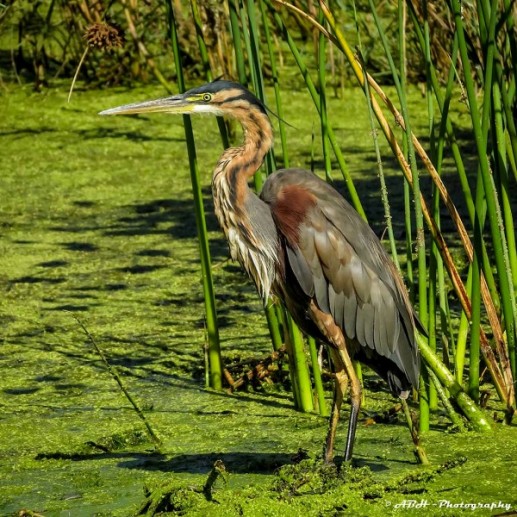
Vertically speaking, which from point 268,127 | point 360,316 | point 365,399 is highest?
point 268,127

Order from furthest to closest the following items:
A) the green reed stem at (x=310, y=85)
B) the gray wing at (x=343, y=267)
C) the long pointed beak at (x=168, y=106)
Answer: the long pointed beak at (x=168, y=106)
the gray wing at (x=343, y=267)
the green reed stem at (x=310, y=85)

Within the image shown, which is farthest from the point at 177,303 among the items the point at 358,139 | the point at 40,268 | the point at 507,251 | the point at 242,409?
the point at 358,139

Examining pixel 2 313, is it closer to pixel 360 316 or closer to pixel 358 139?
pixel 360 316

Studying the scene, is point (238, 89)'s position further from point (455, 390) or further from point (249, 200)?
point (455, 390)

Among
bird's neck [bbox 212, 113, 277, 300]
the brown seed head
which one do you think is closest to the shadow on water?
bird's neck [bbox 212, 113, 277, 300]

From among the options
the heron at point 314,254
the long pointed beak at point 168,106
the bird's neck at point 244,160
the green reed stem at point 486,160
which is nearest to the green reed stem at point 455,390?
the heron at point 314,254

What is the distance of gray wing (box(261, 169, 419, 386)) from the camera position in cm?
289

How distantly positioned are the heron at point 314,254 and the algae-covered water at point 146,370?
0.73 ft

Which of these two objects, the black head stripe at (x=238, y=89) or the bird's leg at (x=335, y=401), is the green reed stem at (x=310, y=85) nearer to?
the black head stripe at (x=238, y=89)

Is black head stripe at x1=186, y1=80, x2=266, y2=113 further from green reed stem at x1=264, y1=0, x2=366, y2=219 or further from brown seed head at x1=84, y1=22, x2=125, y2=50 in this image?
brown seed head at x1=84, y1=22, x2=125, y2=50

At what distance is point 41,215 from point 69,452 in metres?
2.59

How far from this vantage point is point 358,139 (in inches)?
252

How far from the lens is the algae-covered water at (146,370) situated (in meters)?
2.63

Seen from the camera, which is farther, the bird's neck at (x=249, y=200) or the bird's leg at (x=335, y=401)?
the bird's neck at (x=249, y=200)
